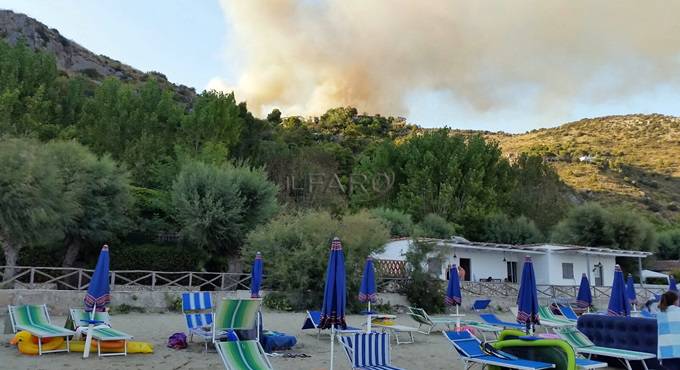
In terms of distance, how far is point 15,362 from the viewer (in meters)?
8.05

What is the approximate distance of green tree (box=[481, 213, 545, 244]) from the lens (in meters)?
36.9

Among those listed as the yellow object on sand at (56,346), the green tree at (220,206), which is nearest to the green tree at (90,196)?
the green tree at (220,206)

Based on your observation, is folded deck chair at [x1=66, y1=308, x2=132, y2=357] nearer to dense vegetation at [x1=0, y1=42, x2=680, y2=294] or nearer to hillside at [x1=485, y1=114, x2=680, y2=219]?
dense vegetation at [x1=0, y1=42, x2=680, y2=294]

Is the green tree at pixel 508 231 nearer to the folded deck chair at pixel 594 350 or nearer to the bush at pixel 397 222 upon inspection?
the bush at pixel 397 222

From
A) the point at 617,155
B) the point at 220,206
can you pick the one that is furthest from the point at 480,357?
the point at 617,155

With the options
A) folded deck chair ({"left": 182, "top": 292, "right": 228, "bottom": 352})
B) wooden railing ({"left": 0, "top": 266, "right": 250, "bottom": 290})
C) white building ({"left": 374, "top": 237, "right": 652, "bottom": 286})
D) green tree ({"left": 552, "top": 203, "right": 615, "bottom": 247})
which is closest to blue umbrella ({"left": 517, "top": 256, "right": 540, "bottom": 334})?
folded deck chair ({"left": 182, "top": 292, "right": 228, "bottom": 352})

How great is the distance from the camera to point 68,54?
289ft

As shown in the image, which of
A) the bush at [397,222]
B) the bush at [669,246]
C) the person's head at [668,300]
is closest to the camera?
the person's head at [668,300]

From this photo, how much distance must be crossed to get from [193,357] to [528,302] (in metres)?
6.19

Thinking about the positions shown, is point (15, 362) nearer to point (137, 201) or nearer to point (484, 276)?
point (137, 201)

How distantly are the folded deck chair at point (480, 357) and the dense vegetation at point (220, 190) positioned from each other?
11.2m

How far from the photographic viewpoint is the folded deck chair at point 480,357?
6121 mm

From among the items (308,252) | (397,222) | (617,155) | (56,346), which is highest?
(617,155)

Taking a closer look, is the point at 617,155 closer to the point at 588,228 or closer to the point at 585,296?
the point at 588,228
